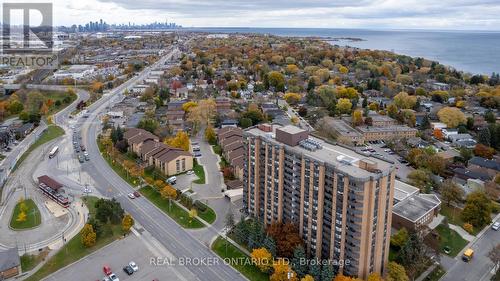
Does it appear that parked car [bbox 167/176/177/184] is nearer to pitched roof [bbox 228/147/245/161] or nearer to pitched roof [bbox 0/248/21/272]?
pitched roof [bbox 228/147/245/161]

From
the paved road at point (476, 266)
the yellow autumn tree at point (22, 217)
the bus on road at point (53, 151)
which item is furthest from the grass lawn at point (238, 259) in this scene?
the bus on road at point (53, 151)

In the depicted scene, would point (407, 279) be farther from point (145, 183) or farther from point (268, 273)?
point (145, 183)

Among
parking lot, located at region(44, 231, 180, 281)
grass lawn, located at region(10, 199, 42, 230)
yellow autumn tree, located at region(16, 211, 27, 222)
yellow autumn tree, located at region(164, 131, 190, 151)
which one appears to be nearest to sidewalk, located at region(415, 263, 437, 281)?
parking lot, located at region(44, 231, 180, 281)

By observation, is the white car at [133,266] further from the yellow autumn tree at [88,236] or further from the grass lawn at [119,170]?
the grass lawn at [119,170]

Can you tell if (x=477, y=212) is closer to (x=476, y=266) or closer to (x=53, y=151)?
(x=476, y=266)

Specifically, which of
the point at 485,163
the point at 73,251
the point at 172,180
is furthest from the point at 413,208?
the point at 73,251
